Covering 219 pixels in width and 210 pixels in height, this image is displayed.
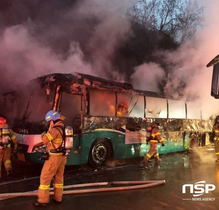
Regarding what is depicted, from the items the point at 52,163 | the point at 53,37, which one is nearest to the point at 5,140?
the point at 52,163

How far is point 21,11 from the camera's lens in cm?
1219

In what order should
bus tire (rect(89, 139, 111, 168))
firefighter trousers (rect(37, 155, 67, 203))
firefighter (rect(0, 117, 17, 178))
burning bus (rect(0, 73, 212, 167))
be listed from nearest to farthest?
1. firefighter trousers (rect(37, 155, 67, 203))
2. firefighter (rect(0, 117, 17, 178))
3. burning bus (rect(0, 73, 212, 167))
4. bus tire (rect(89, 139, 111, 168))

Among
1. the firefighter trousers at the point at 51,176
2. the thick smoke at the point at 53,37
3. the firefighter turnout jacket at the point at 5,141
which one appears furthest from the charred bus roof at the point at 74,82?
the firefighter trousers at the point at 51,176

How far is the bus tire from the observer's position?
7178mm

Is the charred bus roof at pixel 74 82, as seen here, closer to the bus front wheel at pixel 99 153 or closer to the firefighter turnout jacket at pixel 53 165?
the bus front wheel at pixel 99 153

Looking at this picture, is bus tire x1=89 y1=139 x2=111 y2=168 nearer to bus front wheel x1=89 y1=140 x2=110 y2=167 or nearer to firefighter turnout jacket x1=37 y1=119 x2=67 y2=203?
bus front wheel x1=89 y1=140 x2=110 y2=167

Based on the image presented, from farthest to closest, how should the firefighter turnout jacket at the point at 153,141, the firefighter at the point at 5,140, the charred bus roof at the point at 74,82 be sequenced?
the firefighter turnout jacket at the point at 153,141 < the charred bus roof at the point at 74,82 < the firefighter at the point at 5,140

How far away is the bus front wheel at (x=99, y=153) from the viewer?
718 cm

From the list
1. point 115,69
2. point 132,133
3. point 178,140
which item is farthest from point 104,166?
point 115,69

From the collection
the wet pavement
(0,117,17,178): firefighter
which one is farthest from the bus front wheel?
(0,117,17,178): firefighter

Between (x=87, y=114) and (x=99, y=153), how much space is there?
1.25 meters

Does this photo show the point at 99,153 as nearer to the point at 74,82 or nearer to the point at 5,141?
the point at 74,82

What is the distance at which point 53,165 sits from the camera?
13.5 ft

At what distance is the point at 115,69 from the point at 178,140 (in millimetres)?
10583
